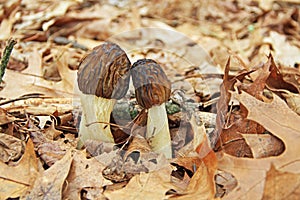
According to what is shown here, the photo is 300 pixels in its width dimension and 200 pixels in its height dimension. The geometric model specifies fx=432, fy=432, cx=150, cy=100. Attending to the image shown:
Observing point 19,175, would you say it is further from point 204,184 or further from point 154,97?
point 204,184

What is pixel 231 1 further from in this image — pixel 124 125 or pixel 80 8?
pixel 124 125

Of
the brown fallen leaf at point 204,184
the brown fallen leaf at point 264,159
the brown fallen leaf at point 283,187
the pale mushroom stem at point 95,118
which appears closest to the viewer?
the brown fallen leaf at point 283,187

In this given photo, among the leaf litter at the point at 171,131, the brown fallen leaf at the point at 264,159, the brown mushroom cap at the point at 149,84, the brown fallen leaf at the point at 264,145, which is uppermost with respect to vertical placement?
the brown mushroom cap at the point at 149,84

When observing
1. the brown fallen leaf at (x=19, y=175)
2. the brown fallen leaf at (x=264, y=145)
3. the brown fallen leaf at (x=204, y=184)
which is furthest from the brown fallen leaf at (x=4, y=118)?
the brown fallen leaf at (x=264, y=145)

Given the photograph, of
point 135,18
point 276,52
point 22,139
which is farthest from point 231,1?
point 22,139

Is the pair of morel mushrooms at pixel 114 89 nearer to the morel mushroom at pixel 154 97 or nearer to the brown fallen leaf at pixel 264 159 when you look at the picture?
the morel mushroom at pixel 154 97

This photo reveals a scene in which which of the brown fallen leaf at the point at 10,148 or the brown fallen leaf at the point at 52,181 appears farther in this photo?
the brown fallen leaf at the point at 10,148

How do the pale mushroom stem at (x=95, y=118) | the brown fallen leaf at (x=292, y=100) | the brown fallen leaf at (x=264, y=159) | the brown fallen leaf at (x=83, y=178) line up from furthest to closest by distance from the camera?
1. the brown fallen leaf at (x=292, y=100)
2. the pale mushroom stem at (x=95, y=118)
3. the brown fallen leaf at (x=83, y=178)
4. the brown fallen leaf at (x=264, y=159)

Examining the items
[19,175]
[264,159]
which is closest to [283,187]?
[264,159]
